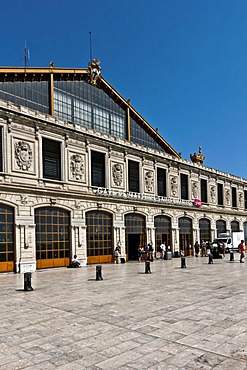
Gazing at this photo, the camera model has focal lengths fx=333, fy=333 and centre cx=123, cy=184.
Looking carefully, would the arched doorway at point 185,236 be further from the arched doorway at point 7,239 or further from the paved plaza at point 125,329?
the paved plaza at point 125,329

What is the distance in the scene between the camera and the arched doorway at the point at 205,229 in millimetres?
45094

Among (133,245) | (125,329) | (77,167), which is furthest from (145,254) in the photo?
(125,329)

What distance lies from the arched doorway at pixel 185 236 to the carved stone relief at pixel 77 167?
1691cm

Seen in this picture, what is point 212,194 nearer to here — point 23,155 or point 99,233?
point 99,233

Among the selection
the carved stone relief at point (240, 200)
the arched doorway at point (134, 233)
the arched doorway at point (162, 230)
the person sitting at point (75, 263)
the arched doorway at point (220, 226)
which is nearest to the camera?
the person sitting at point (75, 263)

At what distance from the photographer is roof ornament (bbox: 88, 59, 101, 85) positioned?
3469 centimetres

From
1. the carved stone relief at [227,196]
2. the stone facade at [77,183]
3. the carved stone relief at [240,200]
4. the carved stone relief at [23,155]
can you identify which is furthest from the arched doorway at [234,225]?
the carved stone relief at [23,155]

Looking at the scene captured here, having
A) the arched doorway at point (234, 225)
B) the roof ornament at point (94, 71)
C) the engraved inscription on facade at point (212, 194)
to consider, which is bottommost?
the arched doorway at point (234, 225)

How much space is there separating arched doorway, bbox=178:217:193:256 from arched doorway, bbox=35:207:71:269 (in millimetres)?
17920

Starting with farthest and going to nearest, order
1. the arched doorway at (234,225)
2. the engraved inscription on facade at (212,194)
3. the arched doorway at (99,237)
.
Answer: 1. the arched doorway at (234,225)
2. the engraved inscription on facade at (212,194)
3. the arched doorway at (99,237)

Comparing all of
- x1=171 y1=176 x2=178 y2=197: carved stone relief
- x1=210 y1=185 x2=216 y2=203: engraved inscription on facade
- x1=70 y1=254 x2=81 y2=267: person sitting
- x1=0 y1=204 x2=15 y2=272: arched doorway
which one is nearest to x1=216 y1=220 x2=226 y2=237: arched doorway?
x1=210 y1=185 x2=216 y2=203: engraved inscription on facade

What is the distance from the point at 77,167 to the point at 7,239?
8.67 m

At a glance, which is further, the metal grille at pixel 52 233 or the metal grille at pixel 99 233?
the metal grille at pixel 99 233

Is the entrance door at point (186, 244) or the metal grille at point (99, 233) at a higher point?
the metal grille at point (99, 233)
